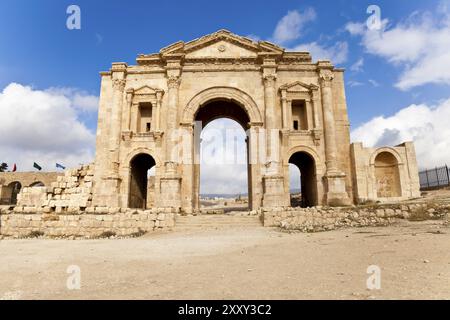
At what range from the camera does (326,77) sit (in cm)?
2000

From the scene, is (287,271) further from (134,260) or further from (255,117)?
(255,117)

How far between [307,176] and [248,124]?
20.3 feet

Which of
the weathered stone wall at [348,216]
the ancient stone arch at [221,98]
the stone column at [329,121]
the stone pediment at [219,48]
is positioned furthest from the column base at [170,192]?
the stone column at [329,121]

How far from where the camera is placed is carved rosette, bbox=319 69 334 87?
65.6 feet

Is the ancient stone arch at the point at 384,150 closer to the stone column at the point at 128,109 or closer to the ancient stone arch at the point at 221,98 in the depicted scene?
the ancient stone arch at the point at 221,98

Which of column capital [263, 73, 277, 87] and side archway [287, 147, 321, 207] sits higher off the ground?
column capital [263, 73, 277, 87]

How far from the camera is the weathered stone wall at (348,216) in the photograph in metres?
12.7

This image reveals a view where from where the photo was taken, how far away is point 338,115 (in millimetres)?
20234

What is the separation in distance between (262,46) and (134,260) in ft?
57.0

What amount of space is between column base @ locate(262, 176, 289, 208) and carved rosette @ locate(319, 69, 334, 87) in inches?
295

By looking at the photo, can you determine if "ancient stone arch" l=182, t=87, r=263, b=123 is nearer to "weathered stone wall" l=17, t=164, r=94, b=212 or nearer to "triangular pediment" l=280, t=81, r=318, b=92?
"triangular pediment" l=280, t=81, r=318, b=92

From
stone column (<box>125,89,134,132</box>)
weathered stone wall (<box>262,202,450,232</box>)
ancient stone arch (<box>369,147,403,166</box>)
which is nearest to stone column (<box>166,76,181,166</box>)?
stone column (<box>125,89,134,132</box>)

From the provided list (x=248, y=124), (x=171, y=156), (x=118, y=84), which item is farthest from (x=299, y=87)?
(x=118, y=84)

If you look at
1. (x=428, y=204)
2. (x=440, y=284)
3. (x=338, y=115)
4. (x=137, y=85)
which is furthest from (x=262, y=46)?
(x=440, y=284)
